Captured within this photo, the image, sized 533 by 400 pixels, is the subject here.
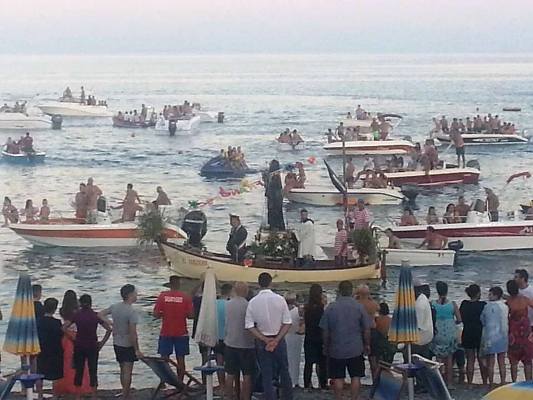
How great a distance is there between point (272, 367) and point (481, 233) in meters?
17.1

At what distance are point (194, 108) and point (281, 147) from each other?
76.7 ft

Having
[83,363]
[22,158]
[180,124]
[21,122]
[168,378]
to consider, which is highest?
[21,122]

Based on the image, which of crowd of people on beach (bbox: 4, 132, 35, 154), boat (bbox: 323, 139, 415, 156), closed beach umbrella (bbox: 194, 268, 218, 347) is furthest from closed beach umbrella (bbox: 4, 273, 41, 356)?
crowd of people on beach (bbox: 4, 132, 35, 154)

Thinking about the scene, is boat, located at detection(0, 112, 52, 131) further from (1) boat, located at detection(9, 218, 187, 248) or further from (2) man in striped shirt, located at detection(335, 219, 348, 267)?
(2) man in striped shirt, located at detection(335, 219, 348, 267)

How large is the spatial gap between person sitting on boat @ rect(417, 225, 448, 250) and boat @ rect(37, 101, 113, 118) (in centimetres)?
7079

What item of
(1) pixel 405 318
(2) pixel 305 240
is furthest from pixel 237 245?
(1) pixel 405 318

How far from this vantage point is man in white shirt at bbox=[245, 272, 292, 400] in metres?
9.51

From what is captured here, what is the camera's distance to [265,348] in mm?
9586

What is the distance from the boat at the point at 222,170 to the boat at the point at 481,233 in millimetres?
21441

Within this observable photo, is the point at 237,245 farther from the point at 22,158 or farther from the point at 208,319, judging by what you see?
the point at 22,158

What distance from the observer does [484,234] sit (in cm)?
2602

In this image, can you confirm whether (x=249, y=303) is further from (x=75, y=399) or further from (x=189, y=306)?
(x=75, y=399)

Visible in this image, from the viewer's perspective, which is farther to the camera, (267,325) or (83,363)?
(83,363)

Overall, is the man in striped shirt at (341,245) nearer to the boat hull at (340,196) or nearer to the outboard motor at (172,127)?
the boat hull at (340,196)
